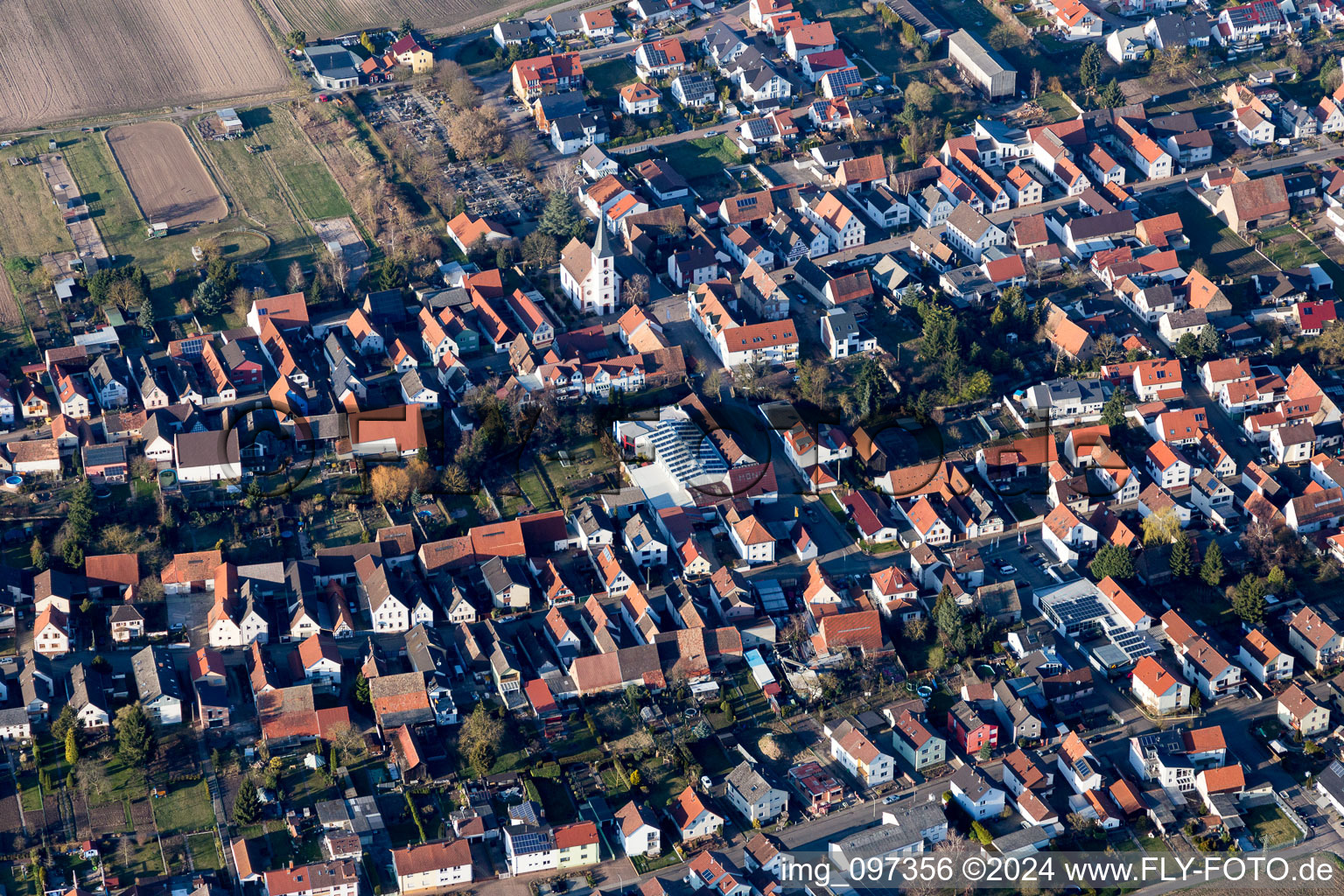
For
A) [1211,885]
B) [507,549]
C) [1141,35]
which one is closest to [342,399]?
[507,549]

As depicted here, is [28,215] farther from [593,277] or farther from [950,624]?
[950,624]

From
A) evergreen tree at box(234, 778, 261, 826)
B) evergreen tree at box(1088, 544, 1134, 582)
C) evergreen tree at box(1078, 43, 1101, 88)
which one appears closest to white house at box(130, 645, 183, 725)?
evergreen tree at box(234, 778, 261, 826)

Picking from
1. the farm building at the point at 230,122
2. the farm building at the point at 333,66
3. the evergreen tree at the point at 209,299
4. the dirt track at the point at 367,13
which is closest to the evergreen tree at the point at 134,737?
the evergreen tree at the point at 209,299

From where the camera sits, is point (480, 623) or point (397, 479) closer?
point (480, 623)

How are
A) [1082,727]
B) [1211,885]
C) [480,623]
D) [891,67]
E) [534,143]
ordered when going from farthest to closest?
[891,67] < [534,143] < [480,623] < [1082,727] < [1211,885]

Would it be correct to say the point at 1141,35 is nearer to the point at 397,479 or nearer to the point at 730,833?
the point at 397,479
